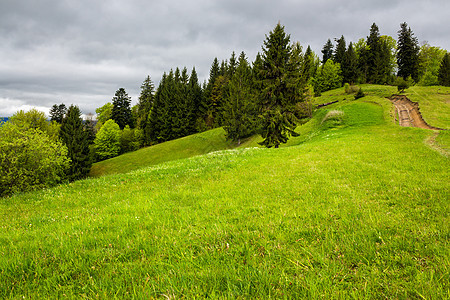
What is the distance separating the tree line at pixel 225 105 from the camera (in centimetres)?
2394

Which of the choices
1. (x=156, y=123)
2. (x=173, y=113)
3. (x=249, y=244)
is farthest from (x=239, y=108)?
(x=249, y=244)

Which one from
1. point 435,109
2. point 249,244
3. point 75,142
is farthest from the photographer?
point 75,142

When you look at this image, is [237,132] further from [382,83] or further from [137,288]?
[382,83]

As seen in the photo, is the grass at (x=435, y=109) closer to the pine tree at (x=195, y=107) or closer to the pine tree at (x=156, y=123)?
the pine tree at (x=195, y=107)

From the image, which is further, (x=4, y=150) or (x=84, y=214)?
(x=4, y=150)

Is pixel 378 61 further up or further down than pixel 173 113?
further up

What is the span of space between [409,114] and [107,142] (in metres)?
81.1

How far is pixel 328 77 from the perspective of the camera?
3541 inches

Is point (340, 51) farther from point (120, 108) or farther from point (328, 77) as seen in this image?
point (120, 108)

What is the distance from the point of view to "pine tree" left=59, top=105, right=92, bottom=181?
1697 inches

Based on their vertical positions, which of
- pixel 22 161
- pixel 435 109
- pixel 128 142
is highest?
pixel 435 109

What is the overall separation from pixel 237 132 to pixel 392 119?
32.0m

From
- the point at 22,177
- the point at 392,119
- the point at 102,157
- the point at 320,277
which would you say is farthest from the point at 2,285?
the point at 102,157

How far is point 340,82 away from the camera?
9012 cm
